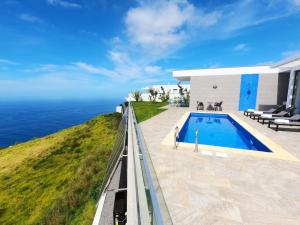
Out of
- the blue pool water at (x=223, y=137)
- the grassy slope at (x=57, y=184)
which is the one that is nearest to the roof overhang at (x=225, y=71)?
the blue pool water at (x=223, y=137)

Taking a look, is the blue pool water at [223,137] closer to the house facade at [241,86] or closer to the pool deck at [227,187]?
the pool deck at [227,187]

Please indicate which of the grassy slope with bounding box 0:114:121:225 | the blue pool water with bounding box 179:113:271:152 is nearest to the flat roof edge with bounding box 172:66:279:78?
the blue pool water with bounding box 179:113:271:152

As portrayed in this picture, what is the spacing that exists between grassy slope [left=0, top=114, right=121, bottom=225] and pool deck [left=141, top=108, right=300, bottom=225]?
145 inches

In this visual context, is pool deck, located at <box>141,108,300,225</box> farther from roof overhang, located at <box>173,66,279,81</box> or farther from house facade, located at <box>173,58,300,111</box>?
roof overhang, located at <box>173,66,279,81</box>

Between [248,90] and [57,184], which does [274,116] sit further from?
[57,184]

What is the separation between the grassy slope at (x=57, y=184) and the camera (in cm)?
739

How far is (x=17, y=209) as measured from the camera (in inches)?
387

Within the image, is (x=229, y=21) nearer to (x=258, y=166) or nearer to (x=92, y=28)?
(x=258, y=166)

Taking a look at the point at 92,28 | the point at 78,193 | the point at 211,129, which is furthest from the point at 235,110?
the point at 92,28

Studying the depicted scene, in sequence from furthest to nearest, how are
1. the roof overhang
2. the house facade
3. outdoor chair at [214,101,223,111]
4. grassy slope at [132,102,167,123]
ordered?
outdoor chair at [214,101,223,111], the roof overhang, the house facade, grassy slope at [132,102,167,123]

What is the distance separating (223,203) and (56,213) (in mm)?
7380

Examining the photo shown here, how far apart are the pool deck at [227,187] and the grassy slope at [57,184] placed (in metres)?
3.67

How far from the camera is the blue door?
16.2 metres

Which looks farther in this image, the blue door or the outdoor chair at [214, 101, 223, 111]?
the outdoor chair at [214, 101, 223, 111]
